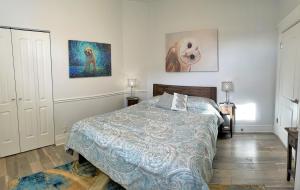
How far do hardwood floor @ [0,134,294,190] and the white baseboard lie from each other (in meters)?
0.32

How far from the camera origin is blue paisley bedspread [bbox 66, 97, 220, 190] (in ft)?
6.59

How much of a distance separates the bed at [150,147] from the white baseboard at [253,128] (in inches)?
53.0

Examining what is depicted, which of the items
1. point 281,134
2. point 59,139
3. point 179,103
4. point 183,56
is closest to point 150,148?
point 179,103

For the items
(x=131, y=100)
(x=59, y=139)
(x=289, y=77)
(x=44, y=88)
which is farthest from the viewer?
(x=131, y=100)

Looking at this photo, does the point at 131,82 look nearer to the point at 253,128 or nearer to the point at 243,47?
the point at 243,47

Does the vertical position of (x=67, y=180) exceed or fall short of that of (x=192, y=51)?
it falls short

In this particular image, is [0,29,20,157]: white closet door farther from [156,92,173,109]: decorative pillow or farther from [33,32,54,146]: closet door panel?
[156,92,173,109]: decorative pillow

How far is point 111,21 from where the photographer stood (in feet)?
16.1

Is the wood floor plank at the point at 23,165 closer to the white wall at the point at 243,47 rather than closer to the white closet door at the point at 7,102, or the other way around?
the white closet door at the point at 7,102

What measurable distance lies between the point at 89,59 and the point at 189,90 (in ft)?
7.39

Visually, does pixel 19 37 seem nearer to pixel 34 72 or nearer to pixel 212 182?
pixel 34 72

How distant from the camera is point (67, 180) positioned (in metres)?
2.80

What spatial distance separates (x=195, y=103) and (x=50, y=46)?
9.37 ft

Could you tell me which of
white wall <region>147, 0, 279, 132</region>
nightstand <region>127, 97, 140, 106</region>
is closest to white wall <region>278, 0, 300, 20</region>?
white wall <region>147, 0, 279, 132</region>
